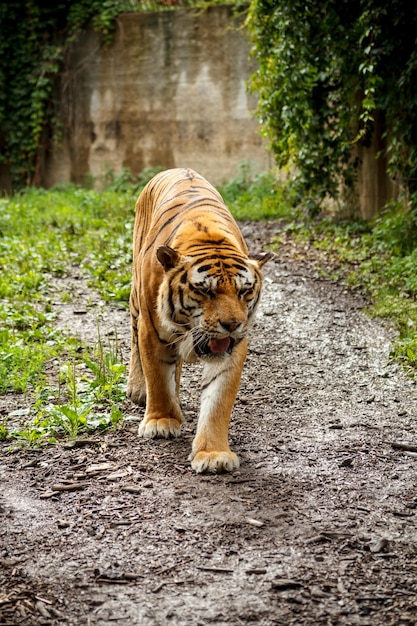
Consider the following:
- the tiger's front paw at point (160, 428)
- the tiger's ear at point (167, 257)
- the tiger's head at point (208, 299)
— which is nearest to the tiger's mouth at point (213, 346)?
the tiger's head at point (208, 299)

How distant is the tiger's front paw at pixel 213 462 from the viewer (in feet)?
12.3

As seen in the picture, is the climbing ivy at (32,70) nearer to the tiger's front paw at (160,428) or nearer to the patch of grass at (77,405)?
the patch of grass at (77,405)

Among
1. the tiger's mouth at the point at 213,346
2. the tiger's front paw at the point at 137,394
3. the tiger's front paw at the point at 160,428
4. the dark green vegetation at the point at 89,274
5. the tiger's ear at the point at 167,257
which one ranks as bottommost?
the dark green vegetation at the point at 89,274

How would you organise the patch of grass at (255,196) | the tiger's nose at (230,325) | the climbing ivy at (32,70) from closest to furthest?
the tiger's nose at (230,325), the patch of grass at (255,196), the climbing ivy at (32,70)

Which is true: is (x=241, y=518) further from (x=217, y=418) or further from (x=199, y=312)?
(x=199, y=312)

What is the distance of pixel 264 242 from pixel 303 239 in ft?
1.25

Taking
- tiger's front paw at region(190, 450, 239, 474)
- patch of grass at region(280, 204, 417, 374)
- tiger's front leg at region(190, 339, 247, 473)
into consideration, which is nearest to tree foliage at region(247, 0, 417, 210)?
patch of grass at region(280, 204, 417, 374)

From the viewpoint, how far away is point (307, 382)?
5.20m

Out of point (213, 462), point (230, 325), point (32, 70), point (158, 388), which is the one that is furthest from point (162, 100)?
point (213, 462)

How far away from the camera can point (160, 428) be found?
13.7ft

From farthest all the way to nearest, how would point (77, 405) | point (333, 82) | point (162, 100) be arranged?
point (162, 100), point (333, 82), point (77, 405)

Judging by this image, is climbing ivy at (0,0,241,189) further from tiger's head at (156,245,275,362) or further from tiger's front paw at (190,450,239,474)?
tiger's front paw at (190,450,239,474)

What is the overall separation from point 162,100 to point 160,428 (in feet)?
30.3

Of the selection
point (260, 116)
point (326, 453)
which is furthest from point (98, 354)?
point (260, 116)
